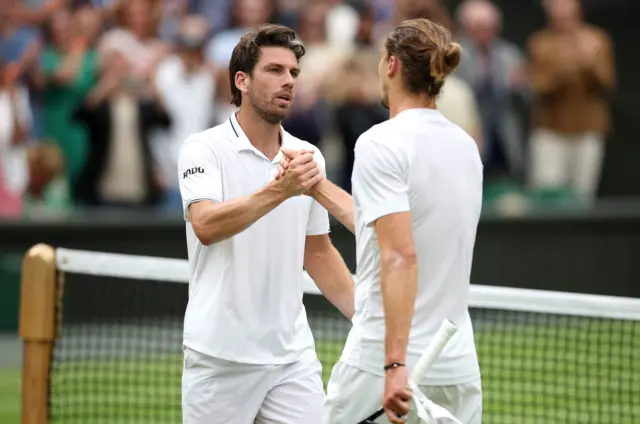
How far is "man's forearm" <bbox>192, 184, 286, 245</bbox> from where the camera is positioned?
543 cm

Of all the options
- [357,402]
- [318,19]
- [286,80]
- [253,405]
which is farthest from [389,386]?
[318,19]

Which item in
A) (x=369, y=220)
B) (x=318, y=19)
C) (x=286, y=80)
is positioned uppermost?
(x=318, y=19)

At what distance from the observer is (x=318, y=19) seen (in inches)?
570

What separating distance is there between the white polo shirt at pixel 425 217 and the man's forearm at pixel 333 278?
99 centimetres

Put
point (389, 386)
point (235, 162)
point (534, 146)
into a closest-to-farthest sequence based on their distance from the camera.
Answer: point (389, 386)
point (235, 162)
point (534, 146)

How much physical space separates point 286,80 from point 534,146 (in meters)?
10.5

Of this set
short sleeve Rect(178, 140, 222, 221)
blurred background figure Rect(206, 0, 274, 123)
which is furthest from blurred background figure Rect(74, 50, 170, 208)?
short sleeve Rect(178, 140, 222, 221)

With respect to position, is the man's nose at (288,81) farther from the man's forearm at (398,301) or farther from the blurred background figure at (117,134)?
the blurred background figure at (117,134)

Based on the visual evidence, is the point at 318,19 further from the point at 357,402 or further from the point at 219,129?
the point at 357,402

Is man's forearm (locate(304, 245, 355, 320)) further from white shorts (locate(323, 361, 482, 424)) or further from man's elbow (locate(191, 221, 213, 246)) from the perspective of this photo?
white shorts (locate(323, 361, 482, 424))

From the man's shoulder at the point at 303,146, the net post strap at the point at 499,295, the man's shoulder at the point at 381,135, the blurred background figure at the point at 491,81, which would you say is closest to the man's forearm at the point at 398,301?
the man's shoulder at the point at 381,135

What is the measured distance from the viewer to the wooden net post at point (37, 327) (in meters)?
7.40

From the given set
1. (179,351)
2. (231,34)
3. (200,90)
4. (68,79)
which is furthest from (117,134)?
(179,351)

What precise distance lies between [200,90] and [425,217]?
29.8ft
